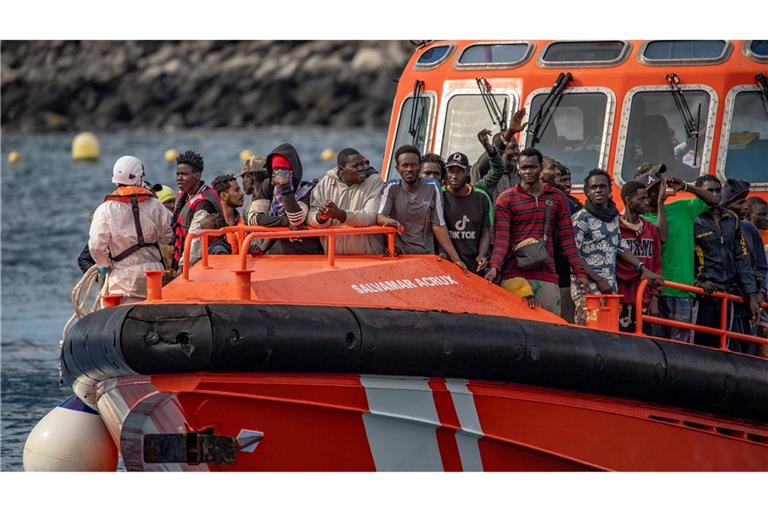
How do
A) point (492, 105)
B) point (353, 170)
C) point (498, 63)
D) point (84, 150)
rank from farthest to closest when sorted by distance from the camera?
point (84, 150), point (498, 63), point (492, 105), point (353, 170)

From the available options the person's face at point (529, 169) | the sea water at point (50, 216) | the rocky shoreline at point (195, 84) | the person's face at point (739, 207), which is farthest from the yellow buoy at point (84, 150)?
the person's face at point (529, 169)

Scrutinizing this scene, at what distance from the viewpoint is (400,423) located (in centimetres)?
871

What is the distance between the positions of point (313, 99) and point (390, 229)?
4601 cm

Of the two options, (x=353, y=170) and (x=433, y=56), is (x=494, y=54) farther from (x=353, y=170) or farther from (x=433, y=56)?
(x=353, y=170)

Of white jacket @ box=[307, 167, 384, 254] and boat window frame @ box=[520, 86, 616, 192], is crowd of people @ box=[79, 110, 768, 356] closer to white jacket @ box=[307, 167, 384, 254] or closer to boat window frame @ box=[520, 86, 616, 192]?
white jacket @ box=[307, 167, 384, 254]

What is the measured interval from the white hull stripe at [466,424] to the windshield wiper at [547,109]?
3113 millimetres

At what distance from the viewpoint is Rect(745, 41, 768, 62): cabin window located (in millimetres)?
11148

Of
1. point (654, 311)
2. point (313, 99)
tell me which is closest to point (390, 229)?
point (654, 311)

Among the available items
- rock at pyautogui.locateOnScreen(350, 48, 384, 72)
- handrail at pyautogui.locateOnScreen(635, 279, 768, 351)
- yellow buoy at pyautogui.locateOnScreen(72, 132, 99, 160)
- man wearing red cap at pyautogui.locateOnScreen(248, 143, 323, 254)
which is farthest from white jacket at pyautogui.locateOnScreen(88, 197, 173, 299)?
rock at pyautogui.locateOnScreen(350, 48, 384, 72)

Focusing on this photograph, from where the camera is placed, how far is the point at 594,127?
→ 11414 mm

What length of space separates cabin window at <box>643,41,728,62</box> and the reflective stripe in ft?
12.2

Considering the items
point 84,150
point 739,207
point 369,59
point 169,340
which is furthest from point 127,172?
point 369,59

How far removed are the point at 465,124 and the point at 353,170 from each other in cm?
282

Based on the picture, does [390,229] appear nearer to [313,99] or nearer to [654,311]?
[654,311]
